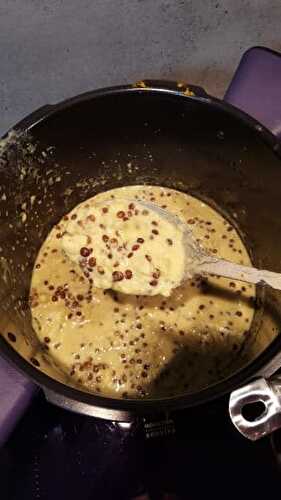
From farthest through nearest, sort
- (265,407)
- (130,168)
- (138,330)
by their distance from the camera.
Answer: (130,168) < (138,330) < (265,407)

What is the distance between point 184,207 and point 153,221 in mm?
284

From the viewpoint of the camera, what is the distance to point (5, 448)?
1.22 metres

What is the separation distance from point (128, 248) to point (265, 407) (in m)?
0.48

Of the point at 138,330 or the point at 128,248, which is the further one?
the point at 138,330

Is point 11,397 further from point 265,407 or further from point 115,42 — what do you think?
point 115,42

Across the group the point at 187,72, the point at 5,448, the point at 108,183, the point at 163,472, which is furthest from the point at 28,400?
the point at 187,72

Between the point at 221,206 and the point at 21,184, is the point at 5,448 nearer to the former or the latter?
the point at 21,184

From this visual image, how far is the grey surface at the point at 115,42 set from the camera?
1310mm

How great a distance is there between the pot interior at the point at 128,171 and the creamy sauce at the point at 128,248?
6.8 inches

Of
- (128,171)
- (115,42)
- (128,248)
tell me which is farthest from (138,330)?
(115,42)

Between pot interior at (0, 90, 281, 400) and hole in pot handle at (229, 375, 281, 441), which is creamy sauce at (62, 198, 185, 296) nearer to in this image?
pot interior at (0, 90, 281, 400)

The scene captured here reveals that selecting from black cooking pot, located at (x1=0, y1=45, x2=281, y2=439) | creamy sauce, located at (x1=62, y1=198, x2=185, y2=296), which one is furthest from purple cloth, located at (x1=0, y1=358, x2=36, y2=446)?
creamy sauce, located at (x1=62, y1=198, x2=185, y2=296)

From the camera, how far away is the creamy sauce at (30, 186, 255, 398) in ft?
3.72

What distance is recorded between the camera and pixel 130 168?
1.33 meters
